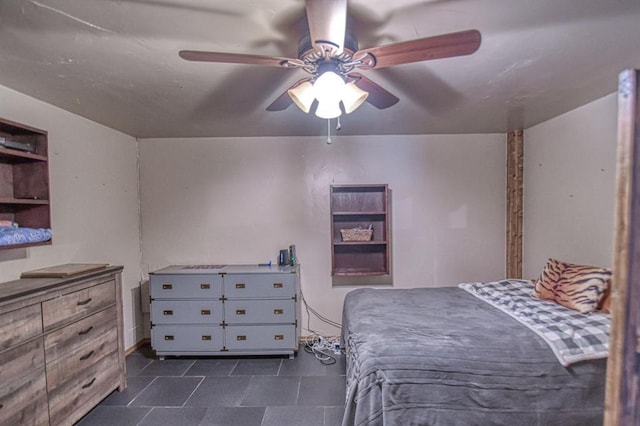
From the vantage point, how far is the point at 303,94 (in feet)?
5.47

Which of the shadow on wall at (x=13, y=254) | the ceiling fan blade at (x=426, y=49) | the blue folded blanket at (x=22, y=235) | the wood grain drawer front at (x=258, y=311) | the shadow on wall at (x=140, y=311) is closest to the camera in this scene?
the ceiling fan blade at (x=426, y=49)

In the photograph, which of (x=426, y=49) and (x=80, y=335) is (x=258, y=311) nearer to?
(x=80, y=335)

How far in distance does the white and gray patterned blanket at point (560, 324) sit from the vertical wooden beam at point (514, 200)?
37.6 inches

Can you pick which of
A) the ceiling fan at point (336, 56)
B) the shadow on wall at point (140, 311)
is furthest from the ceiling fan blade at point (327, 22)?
the shadow on wall at point (140, 311)

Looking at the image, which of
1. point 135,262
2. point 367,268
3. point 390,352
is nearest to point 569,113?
point 367,268

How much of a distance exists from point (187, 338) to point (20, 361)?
4.80 feet

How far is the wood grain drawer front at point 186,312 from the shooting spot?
3045 mm

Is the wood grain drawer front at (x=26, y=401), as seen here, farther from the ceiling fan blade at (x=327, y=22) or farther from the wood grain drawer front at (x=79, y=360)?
the ceiling fan blade at (x=327, y=22)

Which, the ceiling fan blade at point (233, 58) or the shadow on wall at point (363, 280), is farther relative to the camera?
the shadow on wall at point (363, 280)

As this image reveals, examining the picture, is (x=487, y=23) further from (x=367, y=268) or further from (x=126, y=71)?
(x=367, y=268)

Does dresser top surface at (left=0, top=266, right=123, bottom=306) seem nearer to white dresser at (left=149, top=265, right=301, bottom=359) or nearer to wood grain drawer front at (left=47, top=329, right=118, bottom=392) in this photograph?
wood grain drawer front at (left=47, top=329, right=118, bottom=392)

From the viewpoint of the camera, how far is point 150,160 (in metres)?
3.51

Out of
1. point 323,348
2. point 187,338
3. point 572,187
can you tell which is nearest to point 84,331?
point 187,338

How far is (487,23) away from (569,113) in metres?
1.95
